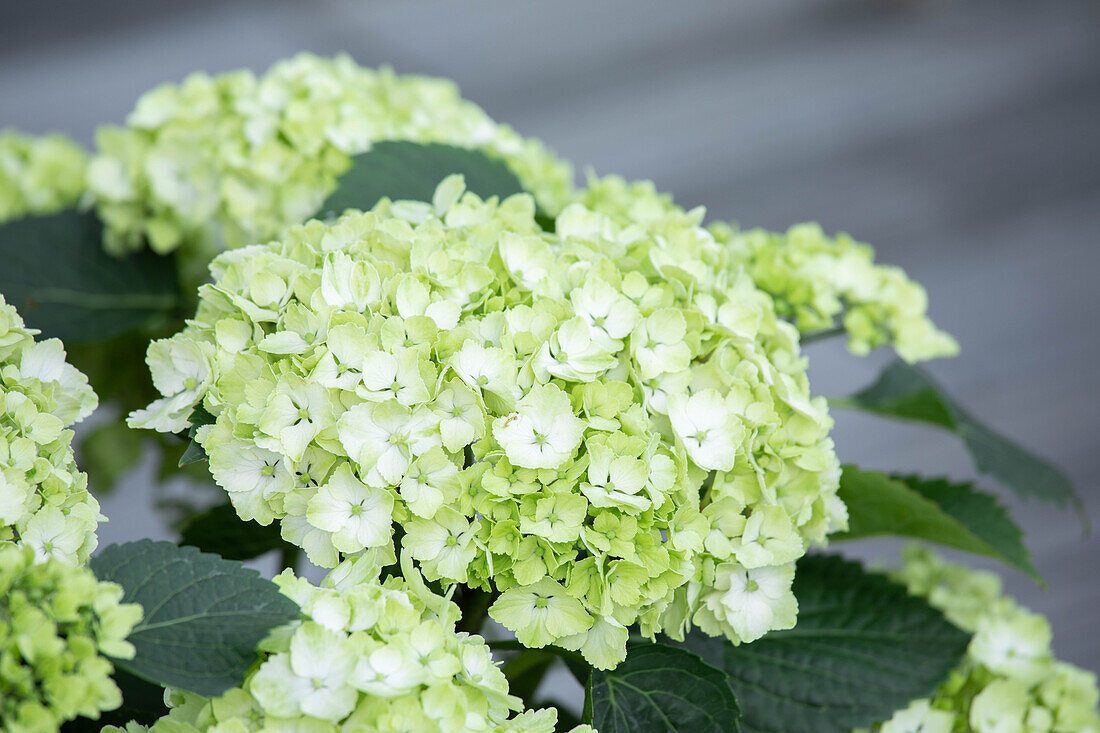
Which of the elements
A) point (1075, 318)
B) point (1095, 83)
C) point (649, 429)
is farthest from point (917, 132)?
point (649, 429)

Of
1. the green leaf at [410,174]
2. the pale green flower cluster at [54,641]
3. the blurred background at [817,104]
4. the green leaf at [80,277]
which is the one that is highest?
the blurred background at [817,104]

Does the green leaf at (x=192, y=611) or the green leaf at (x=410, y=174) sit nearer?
the green leaf at (x=192, y=611)

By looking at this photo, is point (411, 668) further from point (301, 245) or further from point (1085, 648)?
point (1085, 648)

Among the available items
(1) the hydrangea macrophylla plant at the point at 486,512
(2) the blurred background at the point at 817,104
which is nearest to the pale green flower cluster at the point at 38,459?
(1) the hydrangea macrophylla plant at the point at 486,512

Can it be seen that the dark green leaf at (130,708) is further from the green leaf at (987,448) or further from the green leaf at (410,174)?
the green leaf at (987,448)

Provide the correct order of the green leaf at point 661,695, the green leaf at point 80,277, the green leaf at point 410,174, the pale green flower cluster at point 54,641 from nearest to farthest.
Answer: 1. the pale green flower cluster at point 54,641
2. the green leaf at point 661,695
3. the green leaf at point 410,174
4. the green leaf at point 80,277

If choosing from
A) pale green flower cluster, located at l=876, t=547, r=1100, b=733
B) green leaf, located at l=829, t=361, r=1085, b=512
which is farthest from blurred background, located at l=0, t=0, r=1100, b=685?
pale green flower cluster, located at l=876, t=547, r=1100, b=733
